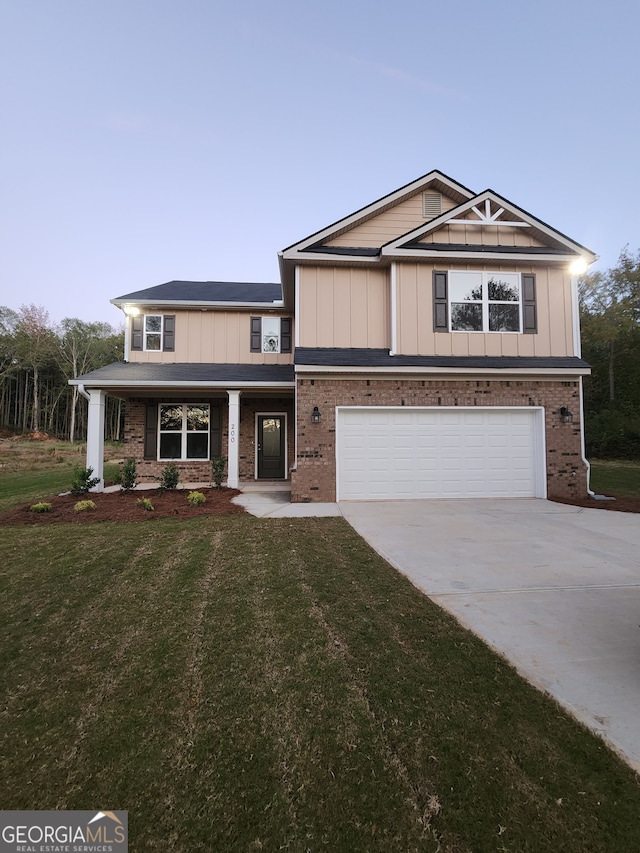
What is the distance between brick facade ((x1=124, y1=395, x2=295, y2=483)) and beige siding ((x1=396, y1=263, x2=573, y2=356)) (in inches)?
177

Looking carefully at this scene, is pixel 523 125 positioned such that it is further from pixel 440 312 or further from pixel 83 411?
pixel 83 411

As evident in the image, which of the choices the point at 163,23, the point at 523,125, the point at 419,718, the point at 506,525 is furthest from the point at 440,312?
the point at 163,23

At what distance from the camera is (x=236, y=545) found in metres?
5.24

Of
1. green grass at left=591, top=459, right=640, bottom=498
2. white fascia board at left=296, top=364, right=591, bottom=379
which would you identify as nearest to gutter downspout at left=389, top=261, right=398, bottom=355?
white fascia board at left=296, top=364, right=591, bottom=379

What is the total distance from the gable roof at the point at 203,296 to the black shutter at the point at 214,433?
11.1 ft

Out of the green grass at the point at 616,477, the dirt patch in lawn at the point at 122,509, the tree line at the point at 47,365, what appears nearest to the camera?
the dirt patch in lawn at the point at 122,509

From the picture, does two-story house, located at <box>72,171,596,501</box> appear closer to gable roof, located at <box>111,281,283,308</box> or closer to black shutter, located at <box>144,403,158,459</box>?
black shutter, located at <box>144,403,158,459</box>

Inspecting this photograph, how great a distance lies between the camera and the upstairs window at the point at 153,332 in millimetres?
11922

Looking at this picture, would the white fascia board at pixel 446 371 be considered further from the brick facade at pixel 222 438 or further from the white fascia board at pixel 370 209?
the brick facade at pixel 222 438

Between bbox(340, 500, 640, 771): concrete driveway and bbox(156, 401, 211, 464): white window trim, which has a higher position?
bbox(156, 401, 211, 464): white window trim

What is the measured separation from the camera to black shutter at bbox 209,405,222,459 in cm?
1162

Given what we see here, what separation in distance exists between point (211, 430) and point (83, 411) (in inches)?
1382

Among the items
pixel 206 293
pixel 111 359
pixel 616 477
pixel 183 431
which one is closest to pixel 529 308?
pixel 616 477

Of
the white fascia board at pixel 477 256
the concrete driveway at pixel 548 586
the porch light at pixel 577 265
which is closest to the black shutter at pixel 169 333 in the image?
the white fascia board at pixel 477 256
